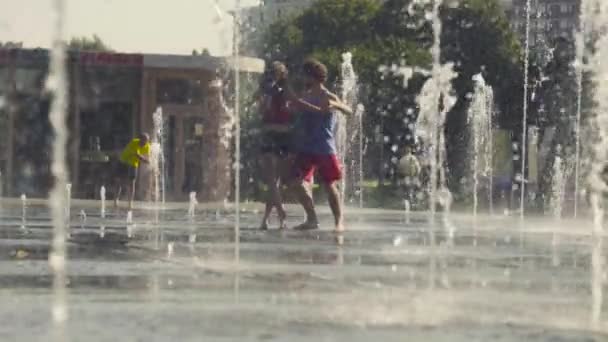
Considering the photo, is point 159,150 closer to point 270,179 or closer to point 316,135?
point 270,179

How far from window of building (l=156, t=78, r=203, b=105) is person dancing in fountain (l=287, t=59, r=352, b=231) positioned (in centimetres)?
2171

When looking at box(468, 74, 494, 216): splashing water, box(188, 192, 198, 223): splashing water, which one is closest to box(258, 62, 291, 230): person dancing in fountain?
box(188, 192, 198, 223): splashing water

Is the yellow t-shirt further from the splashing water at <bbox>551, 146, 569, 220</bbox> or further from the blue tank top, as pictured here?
the blue tank top

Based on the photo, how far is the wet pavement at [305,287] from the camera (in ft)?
22.7

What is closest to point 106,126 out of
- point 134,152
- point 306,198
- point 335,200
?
point 134,152

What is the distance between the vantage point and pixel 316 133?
15383 millimetres

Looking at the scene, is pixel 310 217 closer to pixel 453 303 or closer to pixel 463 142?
pixel 453 303

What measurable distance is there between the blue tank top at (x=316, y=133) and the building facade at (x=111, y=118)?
67.5ft

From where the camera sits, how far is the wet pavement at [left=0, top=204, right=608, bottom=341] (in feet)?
22.7

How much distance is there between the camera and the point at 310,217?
51.5 feet

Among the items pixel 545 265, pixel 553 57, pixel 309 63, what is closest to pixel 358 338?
pixel 545 265

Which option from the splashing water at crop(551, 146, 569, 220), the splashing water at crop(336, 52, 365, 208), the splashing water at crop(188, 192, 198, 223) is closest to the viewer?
the splashing water at crop(188, 192, 198, 223)

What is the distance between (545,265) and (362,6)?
2580 inches

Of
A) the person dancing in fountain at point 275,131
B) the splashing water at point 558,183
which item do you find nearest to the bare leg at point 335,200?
the person dancing in fountain at point 275,131
